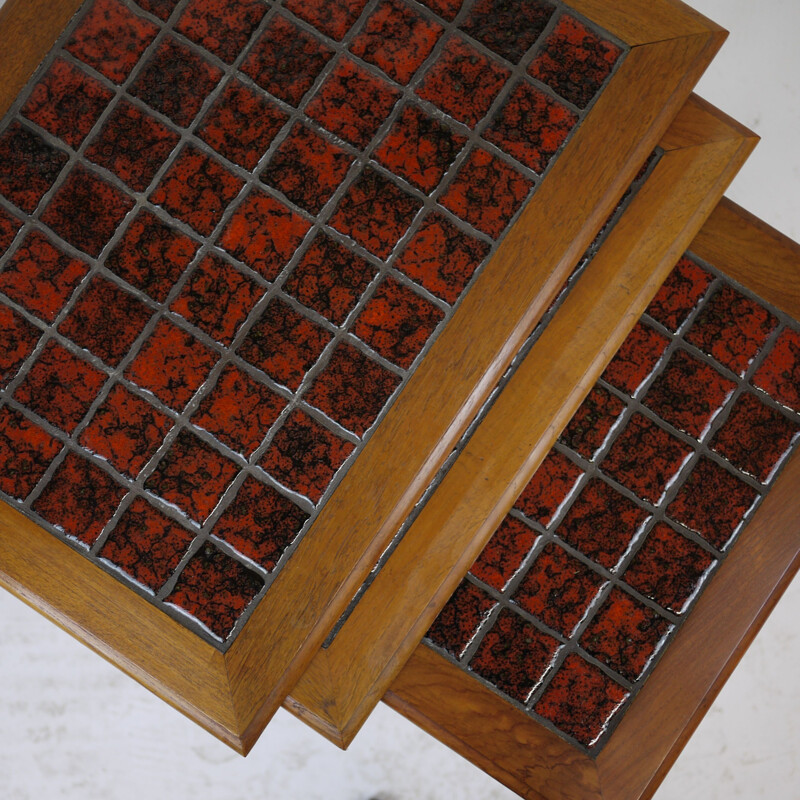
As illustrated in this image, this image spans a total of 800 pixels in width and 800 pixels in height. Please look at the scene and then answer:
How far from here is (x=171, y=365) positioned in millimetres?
896

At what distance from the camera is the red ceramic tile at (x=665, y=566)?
1.05 m

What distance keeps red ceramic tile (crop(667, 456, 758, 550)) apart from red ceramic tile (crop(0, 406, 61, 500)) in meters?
0.91

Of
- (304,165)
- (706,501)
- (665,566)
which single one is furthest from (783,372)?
(304,165)

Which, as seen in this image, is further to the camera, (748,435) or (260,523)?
(748,435)

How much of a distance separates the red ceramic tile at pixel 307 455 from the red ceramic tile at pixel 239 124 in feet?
1.15

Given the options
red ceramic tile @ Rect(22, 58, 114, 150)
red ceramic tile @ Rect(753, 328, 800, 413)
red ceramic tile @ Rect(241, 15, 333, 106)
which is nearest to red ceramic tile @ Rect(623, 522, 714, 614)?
red ceramic tile @ Rect(753, 328, 800, 413)

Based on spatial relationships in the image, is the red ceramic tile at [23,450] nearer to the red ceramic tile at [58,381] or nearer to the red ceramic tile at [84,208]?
the red ceramic tile at [58,381]

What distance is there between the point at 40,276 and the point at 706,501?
1018mm

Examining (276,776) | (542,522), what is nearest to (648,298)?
(542,522)

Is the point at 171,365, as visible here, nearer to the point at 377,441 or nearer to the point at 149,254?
the point at 149,254

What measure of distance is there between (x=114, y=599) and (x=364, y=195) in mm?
621

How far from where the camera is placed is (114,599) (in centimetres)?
88

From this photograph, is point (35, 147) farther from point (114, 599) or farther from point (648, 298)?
point (648, 298)

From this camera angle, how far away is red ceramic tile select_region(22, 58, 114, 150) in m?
0.89
